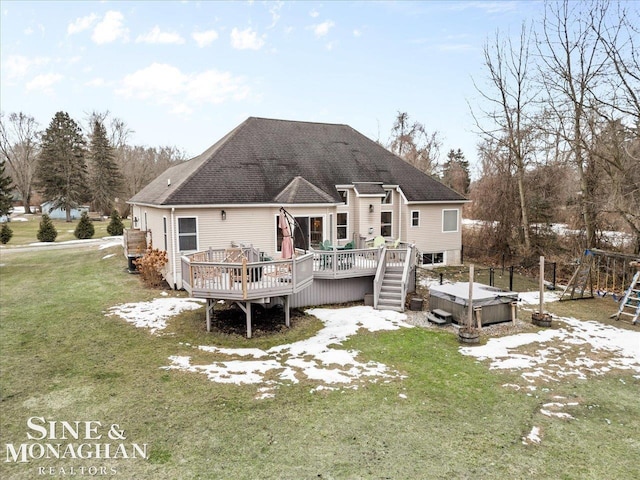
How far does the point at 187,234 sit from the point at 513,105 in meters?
19.9

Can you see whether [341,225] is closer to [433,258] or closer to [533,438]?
[433,258]

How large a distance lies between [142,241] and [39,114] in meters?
53.6

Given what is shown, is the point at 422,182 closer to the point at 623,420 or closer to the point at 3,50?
the point at 623,420

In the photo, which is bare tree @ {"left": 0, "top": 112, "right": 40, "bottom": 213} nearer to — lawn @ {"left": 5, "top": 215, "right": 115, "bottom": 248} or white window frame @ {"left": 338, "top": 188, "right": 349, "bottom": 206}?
lawn @ {"left": 5, "top": 215, "right": 115, "bottom": 248}

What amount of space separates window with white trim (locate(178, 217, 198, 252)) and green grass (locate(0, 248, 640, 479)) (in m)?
4.70

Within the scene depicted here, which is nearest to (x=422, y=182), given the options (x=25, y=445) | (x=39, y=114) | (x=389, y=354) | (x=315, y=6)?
(x=315, y=6)

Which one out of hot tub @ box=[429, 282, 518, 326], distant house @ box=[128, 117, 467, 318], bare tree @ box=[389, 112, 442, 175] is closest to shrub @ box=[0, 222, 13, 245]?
distant house @ box=[128, 117, 467, 318]

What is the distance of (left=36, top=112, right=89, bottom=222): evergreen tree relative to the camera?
42575mm

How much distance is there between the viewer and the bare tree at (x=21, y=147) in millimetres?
52844

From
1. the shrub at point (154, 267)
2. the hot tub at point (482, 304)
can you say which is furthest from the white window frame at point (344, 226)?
the shrub at point (154, 267)

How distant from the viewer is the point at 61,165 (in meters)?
42.8

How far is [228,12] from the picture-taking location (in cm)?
1998

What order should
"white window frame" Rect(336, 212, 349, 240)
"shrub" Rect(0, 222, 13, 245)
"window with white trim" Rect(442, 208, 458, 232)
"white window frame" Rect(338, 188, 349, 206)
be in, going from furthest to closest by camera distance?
"shrub" Rect(0, 222, 13, 245) < "window with white trim" Rect(442, 208, 458, 232) < "white window frame" Rect(338, 188, 349, 206) < "white window frame" Rect(336, 212, 349, 240)

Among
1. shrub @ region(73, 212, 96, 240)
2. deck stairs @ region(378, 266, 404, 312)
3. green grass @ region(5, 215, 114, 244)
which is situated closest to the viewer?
deck stairs @ region(378, 266, 404, 312)
